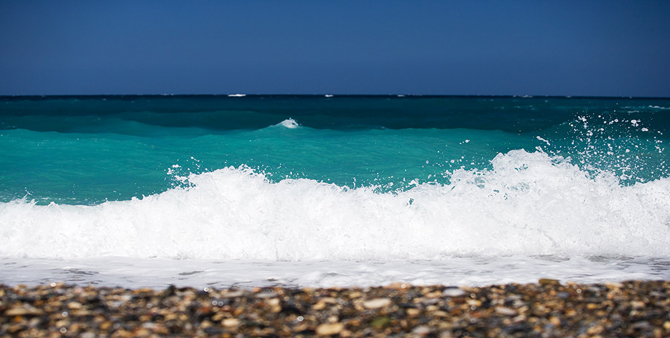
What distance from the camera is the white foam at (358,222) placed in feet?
19.6

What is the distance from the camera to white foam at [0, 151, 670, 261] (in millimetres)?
5988

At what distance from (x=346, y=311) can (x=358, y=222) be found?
3098mm

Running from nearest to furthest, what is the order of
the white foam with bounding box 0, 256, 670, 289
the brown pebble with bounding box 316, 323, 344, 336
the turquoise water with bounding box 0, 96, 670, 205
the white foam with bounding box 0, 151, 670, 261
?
the brown pebble with bounding box 316, 323, 344, 336 → the white foam with bounding box 0, 256, 670, 289 → the white foam with bounding box 0, 151, 670, 261 → the turquoise water with bounding box 0, 96, 670, 205

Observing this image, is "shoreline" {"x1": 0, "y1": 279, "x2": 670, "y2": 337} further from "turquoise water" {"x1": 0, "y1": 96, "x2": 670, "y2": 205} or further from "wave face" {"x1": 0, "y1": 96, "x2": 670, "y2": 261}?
"turquoise water" {"x1": 0, "y1": 96, "x2": 670, "y2": 205}

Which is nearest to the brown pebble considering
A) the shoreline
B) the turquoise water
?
the shoreline

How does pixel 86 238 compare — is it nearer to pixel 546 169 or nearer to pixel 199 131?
pixel 546 169

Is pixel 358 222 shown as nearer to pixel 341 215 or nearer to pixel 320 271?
pixel 341 215

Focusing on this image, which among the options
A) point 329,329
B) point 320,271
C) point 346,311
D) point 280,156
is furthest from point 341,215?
point 280,156

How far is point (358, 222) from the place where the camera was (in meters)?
6.57

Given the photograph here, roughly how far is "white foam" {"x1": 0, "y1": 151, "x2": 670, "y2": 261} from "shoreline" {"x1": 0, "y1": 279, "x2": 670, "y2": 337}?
74.0 inches

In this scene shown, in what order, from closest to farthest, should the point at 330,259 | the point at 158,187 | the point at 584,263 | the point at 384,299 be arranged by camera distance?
the point at 384,299 < the point at 584,263 < the point at 330,259 < the point at 158,187

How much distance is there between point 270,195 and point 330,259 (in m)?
1.59

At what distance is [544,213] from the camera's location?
22.3 feet

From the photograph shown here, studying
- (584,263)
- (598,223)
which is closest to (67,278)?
(584,263)
